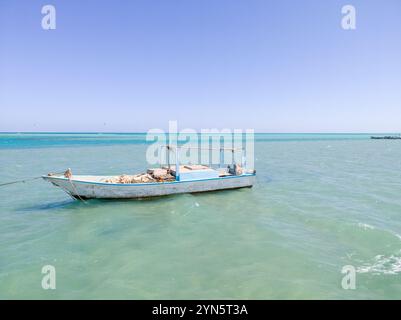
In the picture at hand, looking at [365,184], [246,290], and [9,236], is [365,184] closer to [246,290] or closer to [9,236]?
[246,290]

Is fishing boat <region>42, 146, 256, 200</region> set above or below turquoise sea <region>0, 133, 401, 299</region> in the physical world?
above

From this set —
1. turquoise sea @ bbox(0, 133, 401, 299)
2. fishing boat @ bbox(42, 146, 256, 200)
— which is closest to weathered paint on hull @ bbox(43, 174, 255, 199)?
fishing boat @ bbox(42, 146, 256, 200)

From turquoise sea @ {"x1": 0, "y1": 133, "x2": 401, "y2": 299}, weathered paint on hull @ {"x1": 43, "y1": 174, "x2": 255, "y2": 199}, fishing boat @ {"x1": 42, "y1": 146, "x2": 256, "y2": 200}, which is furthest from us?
fishing boat @ {"x1": 42, "y1": 146, "x2": 256, "y2": 200}

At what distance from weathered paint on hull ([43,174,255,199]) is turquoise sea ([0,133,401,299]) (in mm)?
605

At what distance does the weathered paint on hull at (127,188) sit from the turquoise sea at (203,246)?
0.60 meters

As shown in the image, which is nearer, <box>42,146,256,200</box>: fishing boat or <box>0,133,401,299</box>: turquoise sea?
<box>0,133,401,299</box>: turquoise sea

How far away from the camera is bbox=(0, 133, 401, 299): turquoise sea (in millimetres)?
9164

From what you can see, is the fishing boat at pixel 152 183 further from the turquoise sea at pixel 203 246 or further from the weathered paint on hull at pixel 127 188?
the turquoise sea at pixel 203 246

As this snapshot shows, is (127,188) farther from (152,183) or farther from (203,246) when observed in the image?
(203,246)

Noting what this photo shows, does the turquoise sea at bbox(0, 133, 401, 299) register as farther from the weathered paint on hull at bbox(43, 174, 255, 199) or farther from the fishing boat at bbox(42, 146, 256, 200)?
the fishing boat at bbox(42, 146, 256, 200)

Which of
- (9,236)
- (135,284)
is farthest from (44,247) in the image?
(135,284)

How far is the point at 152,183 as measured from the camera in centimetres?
1922

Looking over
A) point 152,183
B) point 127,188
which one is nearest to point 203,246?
point 152,183
